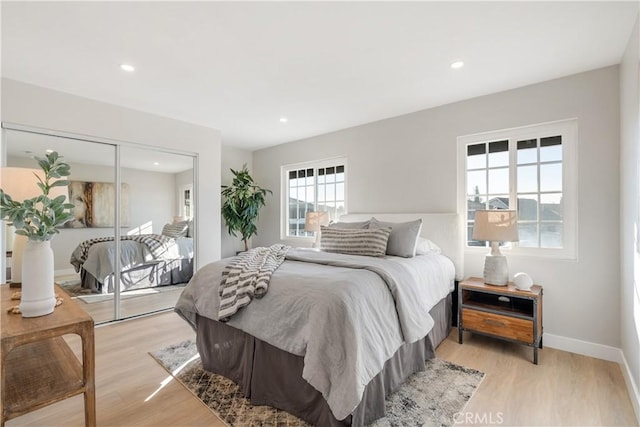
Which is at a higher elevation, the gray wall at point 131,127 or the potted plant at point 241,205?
the gray wall at point 131,127

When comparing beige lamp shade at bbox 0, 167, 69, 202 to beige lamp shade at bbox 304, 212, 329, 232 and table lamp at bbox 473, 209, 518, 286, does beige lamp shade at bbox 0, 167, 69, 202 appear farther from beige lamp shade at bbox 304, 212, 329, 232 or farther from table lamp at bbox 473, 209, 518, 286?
table lamp at bbox 473, 209, 518, 286

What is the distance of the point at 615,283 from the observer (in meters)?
2.44

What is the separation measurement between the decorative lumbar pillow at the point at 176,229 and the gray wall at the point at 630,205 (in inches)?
169

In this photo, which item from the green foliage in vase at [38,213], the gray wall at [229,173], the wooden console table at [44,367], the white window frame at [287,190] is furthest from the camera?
the gray wall at [229,173]

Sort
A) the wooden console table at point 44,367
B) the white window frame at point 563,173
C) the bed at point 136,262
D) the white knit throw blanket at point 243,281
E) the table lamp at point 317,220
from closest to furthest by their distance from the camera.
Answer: the wooden console table at point 44,367
the white knit throw blanket at point 243,281
the white window frame at point 563,173
the bed at point 136,262
the table lamp at point 317,220

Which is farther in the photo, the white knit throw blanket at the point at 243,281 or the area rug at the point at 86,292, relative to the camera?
the area rug at the point at 86,292

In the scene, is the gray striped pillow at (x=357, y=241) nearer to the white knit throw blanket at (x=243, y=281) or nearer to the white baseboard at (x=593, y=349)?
the white knit throw blanket at (x=243, y=281)

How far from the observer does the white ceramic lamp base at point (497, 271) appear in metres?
2.65

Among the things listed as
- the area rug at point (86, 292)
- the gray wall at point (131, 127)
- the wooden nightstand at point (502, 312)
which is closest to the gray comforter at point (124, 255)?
the area rug at point (86, 292)

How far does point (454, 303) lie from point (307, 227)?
6.90ft

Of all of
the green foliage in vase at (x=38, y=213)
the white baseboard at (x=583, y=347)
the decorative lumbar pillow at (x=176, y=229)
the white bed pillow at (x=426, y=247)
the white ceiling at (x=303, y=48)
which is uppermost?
the white ceiling at (x=303, y=48)

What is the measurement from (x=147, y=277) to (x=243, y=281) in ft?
7.49

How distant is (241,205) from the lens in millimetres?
4883

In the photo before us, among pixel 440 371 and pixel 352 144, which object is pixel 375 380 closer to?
pixel 440 371
